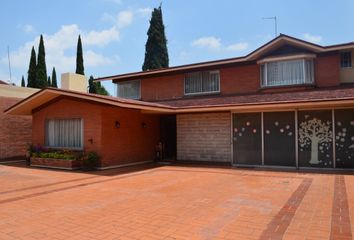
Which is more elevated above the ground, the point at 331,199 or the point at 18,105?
the point at 18,105

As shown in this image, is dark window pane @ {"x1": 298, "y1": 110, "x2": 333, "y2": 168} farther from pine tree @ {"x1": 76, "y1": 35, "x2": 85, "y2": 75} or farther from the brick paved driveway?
pine tree @ {"x1": 76, "y1": 35, "x2": 85, "y2": 75}

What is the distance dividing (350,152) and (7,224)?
11734 mm

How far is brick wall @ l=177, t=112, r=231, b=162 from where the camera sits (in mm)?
15047

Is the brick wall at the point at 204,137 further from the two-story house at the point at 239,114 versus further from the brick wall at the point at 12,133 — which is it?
the brick wall at the point at 12,133

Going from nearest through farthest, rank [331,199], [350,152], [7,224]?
[7,224] < [331,199] < [350,152]

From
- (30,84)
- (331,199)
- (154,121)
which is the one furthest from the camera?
(30,84)

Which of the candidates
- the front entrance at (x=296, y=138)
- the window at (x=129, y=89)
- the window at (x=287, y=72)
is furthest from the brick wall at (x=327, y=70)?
the window at (x=129, y=89)

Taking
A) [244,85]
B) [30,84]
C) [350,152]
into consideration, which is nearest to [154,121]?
[244,85]

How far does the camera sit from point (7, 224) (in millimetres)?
5781

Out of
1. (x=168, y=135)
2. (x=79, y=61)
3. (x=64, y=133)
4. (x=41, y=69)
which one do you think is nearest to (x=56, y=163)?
(x=64, y=133)

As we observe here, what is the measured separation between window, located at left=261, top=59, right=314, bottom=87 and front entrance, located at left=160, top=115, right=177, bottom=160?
5.77 metres

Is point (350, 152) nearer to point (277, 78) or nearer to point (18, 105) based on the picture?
point (277, 78)

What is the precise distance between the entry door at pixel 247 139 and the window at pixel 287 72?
2.30 m

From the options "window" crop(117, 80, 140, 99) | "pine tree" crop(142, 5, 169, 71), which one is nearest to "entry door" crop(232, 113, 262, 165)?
"window" crop(117, 80, 140, 99)
